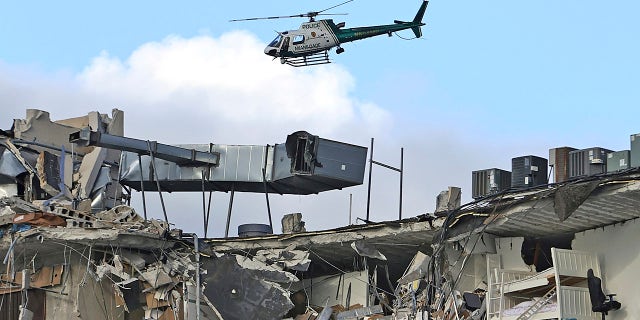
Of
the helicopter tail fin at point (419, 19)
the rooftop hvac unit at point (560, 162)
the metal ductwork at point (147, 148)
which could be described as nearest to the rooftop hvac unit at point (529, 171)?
the rooftop hvac unit at point (560, 162)

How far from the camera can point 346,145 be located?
110 feet

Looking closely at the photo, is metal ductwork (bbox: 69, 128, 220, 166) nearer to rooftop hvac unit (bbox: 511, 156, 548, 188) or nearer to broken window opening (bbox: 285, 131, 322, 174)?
broken window opening (bbox: 285, 131, 322, 174)

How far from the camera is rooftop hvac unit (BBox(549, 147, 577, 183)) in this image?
92.7ft

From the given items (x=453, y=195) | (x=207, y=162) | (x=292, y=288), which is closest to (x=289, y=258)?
(x=292, y=288)

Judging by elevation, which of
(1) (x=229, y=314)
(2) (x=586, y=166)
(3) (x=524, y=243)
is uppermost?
(2) (x=586, y=166)

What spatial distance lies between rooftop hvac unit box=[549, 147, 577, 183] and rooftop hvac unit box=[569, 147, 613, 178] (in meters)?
0.19

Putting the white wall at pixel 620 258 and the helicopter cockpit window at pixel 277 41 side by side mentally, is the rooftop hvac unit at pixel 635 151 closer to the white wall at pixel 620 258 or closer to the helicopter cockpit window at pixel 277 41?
the white wall at pixel 620 258

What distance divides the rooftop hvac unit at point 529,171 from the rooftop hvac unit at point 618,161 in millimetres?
1886

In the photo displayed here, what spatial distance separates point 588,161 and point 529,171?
1368 mm

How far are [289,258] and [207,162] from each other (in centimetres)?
641

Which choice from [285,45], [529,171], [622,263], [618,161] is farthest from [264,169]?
[622,263]

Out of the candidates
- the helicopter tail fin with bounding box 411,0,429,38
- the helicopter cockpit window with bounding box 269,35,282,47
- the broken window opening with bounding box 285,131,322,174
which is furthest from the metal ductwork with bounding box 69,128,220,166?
the helicopter tail fin with bounding box 411,0,429,38

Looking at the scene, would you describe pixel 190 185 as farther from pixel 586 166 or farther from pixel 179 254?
pixel 586 166

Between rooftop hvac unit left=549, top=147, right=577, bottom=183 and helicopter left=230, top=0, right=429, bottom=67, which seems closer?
rooftop hvac unit left=549, top=147, right=577, bottom=183
